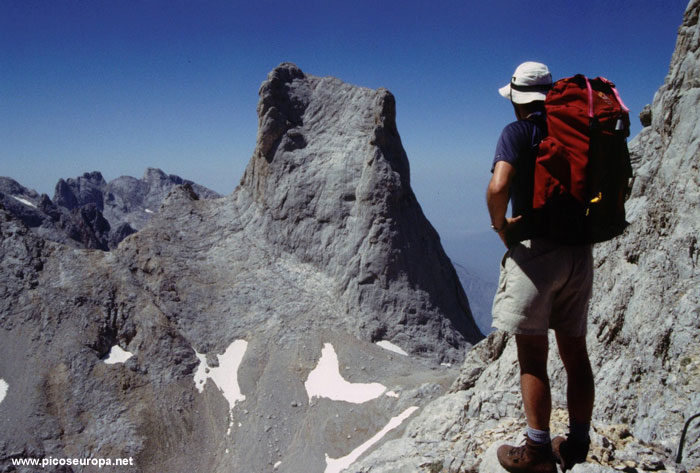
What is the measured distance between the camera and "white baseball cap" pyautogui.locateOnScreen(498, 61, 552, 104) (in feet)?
24.4

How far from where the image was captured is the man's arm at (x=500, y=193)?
6879 mm

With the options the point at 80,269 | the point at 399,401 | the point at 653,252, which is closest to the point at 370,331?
the point at 399,401

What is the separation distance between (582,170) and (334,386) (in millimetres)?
47324

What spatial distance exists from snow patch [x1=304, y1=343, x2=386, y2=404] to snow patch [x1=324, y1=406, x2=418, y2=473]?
14.2 feet

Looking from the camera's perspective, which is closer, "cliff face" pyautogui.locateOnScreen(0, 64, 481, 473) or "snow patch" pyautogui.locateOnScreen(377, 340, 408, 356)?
"cliff face" pyautogui.locateOnScreen(0, 64, 481, 473)

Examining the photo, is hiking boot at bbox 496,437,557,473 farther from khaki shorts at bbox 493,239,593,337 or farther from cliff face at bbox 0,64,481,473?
cliff face at bbox 0,64,481,473

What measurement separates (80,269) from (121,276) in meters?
4.68

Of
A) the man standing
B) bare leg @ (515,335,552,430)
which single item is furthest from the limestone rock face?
bare leg @ (515,335,552,430)

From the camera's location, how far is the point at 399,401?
45781 mm

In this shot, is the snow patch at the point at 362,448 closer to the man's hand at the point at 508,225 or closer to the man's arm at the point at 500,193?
the man's hand at the point at 508,225

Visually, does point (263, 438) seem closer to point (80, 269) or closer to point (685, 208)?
point (80, 269)

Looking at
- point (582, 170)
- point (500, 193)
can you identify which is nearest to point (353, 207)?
point (500, 193)

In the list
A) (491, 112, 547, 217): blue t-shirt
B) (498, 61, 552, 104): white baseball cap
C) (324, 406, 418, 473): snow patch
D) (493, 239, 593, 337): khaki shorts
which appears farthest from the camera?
(324, 406, 418, 473): snow patch

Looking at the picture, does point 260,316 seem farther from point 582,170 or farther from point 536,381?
point 582,170
